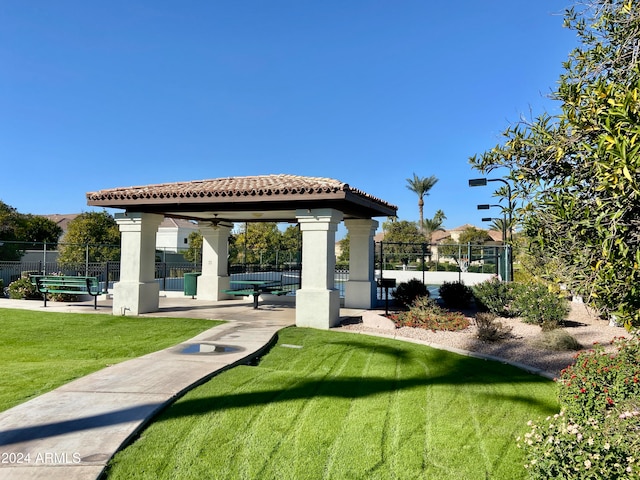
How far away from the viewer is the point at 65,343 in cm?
849

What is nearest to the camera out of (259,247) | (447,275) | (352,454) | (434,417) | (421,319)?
(352,454)

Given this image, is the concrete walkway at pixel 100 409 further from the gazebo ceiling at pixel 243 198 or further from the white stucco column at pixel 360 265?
the white stucco column at pixel 360 265

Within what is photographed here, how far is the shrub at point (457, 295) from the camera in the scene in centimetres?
1520

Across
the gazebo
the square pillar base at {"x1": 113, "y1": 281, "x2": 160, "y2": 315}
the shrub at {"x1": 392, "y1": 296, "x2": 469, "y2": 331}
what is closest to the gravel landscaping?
the shrub at {"x1": 392, "y1": 296, "x2": 469, "y2": 331}

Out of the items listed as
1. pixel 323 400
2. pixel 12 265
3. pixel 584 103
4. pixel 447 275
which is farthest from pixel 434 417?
pixel 447 275

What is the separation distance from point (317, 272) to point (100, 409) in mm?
6846

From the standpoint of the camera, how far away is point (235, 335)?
899 cm

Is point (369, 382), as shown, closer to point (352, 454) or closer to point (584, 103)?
point (352, 454)

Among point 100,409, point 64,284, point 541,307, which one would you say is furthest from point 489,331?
point 64,284

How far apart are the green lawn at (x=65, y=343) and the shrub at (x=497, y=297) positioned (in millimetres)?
8607

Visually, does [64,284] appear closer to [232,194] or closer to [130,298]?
[130,298]

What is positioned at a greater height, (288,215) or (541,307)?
(288,215)

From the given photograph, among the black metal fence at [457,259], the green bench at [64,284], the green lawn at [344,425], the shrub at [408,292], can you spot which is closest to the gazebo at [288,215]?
the shrub at [408,292]

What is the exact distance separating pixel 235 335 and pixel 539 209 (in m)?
7.04
